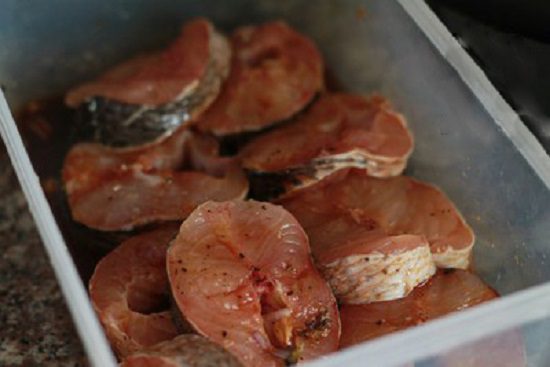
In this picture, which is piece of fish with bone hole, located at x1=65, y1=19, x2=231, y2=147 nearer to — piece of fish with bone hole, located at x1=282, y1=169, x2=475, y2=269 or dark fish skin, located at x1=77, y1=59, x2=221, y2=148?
dark fish skin, located at x1=77, y1=59, x2=221, y2=148

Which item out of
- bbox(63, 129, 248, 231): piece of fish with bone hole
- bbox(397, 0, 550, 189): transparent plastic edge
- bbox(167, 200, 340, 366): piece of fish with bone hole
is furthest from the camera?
bbox(63, 129, 248, 231): piece of fish with bone hole

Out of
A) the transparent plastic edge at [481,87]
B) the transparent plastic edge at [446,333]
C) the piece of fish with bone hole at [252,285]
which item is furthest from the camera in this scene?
the transparent plastic edge at [481,87]

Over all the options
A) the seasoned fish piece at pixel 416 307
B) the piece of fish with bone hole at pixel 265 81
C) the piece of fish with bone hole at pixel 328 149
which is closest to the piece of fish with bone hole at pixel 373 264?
the seasoned fish piece at pixel 416 307

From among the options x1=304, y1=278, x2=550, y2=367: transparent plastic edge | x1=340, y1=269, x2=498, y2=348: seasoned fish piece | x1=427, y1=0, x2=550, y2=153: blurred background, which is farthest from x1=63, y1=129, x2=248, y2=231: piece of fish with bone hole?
x1=304, y1=278, x2=550, y2=367: transparent plastic edge

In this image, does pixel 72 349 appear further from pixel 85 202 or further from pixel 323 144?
pixel 323 144

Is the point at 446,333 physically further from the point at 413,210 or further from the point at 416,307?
the point at 413,210

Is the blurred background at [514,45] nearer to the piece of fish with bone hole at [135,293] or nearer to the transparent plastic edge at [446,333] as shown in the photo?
the transparent plastic edge at [446,333]
